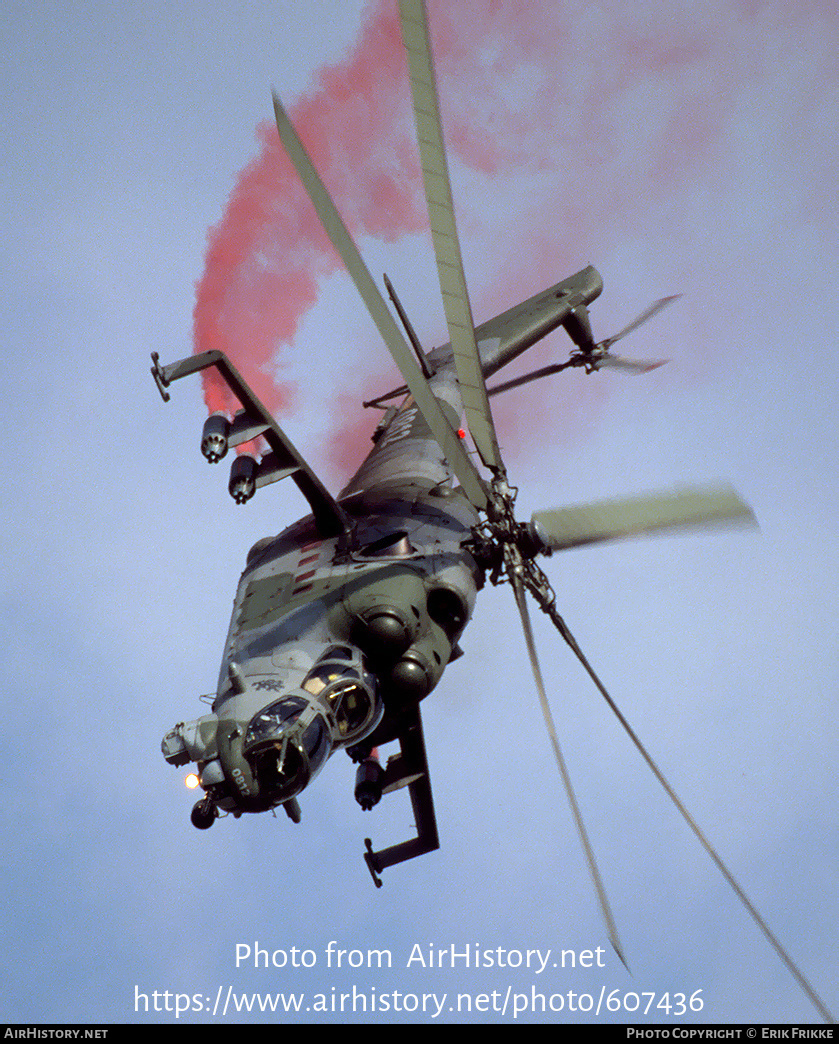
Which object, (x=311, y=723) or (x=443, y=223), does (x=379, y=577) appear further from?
(x=443, y=223)

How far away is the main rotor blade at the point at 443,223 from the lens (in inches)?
593

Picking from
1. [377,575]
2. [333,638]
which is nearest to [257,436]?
[377,575]

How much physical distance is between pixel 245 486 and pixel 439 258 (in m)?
6.23

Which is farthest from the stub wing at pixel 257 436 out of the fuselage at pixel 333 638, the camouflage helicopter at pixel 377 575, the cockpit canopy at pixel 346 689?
the cockpit canopy at pixel 346 689

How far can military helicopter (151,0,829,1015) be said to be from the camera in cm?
1666

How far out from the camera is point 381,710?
1947 centimetres

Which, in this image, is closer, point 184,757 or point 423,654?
point 184,757

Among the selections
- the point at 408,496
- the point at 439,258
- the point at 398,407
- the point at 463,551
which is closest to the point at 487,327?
the point at 398,407

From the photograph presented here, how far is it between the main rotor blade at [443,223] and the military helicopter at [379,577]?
22mm

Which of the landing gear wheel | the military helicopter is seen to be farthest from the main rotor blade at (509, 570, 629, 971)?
the landing gear wheel

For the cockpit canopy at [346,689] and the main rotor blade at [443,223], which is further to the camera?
the cockpit canopy at [346,689]

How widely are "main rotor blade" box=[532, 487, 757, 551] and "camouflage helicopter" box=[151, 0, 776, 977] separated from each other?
2cm

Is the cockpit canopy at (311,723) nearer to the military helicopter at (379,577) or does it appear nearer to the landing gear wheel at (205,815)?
the military helicopter at (379,577)

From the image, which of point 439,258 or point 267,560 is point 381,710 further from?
point 439,258
